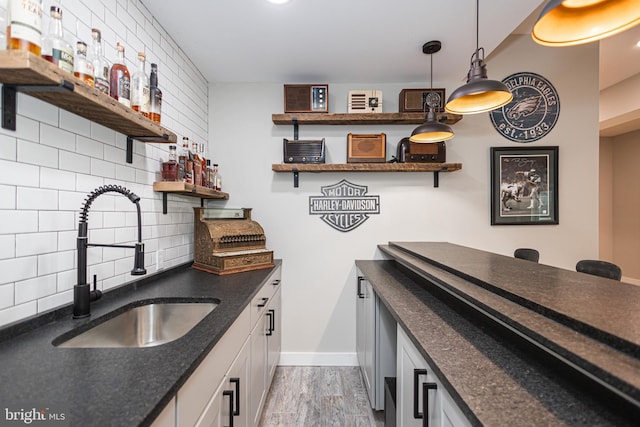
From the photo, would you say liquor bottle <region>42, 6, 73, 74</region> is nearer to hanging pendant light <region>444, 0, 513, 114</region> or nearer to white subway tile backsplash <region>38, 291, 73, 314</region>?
white subway tile backsplash <region>38, 291, 73, 314</region>

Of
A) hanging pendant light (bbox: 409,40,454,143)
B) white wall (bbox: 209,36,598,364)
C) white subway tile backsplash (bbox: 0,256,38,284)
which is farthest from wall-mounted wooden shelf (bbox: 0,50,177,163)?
hanging pendant light (bbox: 409,40,454,143)

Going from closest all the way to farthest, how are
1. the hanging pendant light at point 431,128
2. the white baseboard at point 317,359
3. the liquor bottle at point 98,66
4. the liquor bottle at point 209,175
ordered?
the liquor bottle at point 98,66 < the hanging pendant light at point 431,128 < the liquor bottle at point 209,175 < the white baseboard at point 317,359

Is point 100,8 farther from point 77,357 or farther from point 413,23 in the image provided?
point 413,23

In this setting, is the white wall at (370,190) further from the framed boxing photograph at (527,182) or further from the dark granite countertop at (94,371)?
the dark granite countertop at (94,371)

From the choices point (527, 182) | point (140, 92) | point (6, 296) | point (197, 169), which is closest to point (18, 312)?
point (6, 296)

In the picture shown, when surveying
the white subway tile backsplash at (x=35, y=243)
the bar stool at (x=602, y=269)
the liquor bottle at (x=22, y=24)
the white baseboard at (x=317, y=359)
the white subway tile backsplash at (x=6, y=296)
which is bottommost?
the white baseboard at (x=317, y=359)

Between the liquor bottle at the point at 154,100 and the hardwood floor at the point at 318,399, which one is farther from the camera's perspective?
the hardwood floor at the point at 318,399

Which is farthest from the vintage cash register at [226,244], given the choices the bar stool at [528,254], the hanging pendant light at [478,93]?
the bar stool at [528,254]

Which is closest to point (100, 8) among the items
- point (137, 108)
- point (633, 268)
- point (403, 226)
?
point (137, 108)

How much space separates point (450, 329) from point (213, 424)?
964 millimetres

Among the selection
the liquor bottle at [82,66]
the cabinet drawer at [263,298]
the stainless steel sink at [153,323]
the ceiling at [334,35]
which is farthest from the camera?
the ceiling at [334,35]

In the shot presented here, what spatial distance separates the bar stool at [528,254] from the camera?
8.52 ft

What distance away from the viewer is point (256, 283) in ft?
5.98

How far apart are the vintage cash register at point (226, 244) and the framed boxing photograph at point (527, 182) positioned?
2.28 m
